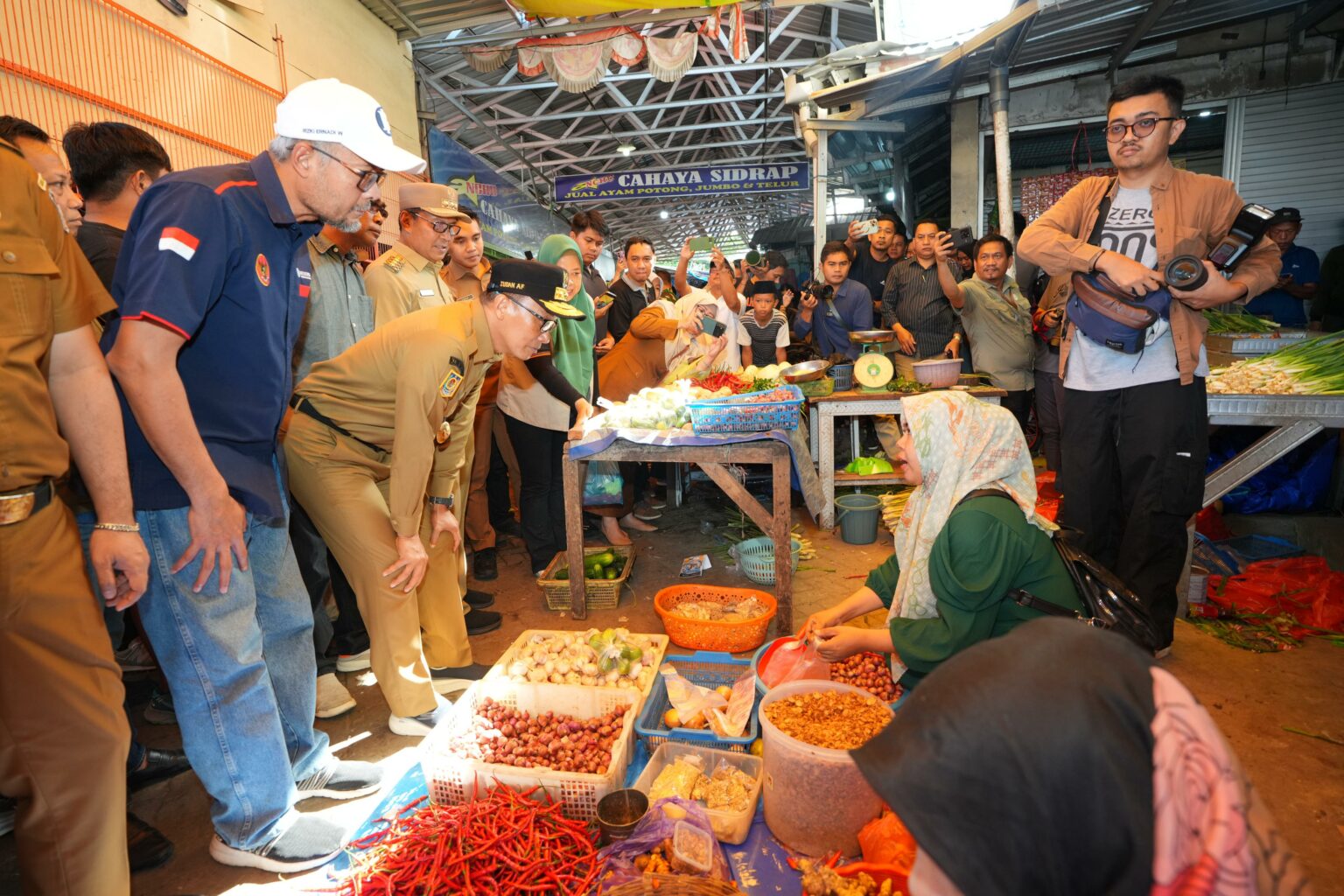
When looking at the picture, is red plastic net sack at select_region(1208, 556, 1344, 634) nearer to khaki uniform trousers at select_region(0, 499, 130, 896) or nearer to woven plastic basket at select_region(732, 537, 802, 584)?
woven plastic basket at select_region(732, 537, 802, 584)

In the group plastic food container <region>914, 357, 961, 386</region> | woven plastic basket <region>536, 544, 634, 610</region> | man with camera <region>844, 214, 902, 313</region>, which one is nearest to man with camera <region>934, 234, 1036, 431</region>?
plastic food container <region>914, 357, 961, 386</region>

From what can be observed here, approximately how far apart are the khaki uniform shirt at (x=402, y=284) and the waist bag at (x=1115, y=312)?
11.2 ft

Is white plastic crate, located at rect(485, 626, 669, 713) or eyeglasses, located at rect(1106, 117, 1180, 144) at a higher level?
eyeglasses, located at rect(1106, 117, 1180, 144)

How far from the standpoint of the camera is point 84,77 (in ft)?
11.5

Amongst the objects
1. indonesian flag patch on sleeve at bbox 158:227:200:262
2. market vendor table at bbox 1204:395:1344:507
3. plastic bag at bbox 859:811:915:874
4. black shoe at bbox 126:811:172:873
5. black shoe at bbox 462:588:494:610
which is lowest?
black shoe at bbox 126:811:172:873

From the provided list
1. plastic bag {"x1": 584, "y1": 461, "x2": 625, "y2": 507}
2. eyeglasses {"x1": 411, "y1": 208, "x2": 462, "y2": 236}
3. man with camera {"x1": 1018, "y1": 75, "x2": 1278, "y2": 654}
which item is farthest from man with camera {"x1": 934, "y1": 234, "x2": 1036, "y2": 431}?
eyeglasses {"x1": 411, "y1": 208, "x2": 462, "y2": 236}

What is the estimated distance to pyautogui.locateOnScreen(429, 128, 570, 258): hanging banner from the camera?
880cm

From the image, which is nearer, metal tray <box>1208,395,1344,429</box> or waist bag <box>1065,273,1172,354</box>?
waist bag <box>1065,273,1172,354</box>

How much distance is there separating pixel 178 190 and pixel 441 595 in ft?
6.64

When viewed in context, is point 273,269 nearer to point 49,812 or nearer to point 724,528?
point 49,812

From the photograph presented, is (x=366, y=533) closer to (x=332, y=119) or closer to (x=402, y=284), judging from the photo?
(x=332, y=119)

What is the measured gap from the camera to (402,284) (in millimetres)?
3969

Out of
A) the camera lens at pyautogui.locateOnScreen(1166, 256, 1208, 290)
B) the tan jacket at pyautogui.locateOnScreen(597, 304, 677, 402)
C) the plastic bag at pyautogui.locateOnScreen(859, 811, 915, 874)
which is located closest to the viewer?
the plastic bag at pyautogui.locateOnScreen(859, 811, 915, 874)

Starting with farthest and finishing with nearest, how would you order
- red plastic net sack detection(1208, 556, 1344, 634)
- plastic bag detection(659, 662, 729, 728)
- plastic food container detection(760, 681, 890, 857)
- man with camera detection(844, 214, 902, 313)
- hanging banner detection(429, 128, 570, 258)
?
hanging banner detection(429, 128, 570, 258) < man with camera detection(844, 214, 902, 313) < red plastic net sack detection(1208, 556, 1344, 634) < plastic bag detection(659, 662, 729, 728) < plastic food container detection(760, 681, 890, 857)
